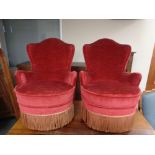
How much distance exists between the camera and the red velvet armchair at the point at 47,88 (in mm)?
1445

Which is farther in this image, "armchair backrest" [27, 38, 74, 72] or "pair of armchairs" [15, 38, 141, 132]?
"armchair backrest" [27, 38, 74, 72]

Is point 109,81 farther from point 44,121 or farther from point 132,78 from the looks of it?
point 44,121

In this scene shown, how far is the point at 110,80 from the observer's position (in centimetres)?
181

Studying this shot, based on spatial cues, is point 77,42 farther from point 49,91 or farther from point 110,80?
point 49,91

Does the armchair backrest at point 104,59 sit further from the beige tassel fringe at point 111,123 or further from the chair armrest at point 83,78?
the beige tassel fringe at point 111,123

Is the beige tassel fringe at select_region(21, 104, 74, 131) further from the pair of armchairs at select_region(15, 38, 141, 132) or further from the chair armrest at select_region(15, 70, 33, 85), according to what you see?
the chair armrest at select_region(15, 70, 33, 85)

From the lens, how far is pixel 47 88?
1.51 metres

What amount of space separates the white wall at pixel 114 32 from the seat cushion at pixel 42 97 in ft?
4.20

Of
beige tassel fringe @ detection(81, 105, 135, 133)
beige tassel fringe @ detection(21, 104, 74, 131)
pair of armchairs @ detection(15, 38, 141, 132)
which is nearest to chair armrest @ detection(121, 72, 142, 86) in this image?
pair of armchairs @ detection(15, 38, 141, 132)

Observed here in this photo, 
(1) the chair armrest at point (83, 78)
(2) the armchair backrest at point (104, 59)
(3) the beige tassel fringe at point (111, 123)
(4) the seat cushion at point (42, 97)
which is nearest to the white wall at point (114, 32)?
(2) the armchair backrest at point (104, 59)

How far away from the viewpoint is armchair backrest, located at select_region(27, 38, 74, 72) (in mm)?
1822

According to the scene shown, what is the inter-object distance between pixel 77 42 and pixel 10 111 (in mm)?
1512
